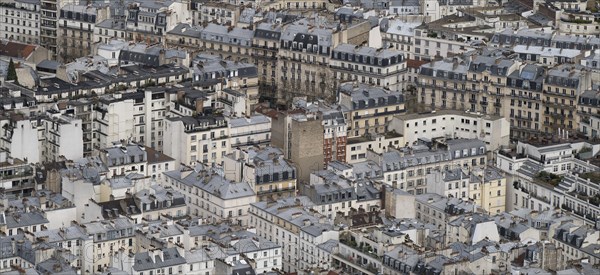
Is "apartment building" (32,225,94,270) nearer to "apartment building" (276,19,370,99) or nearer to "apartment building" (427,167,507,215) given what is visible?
"apartment building" (427,167,507,215)

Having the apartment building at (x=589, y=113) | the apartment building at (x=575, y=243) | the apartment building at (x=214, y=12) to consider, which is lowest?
the apartment building at (x=575, y=243)

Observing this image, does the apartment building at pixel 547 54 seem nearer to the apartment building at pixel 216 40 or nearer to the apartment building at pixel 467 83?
the apartment building at pixel 467 83

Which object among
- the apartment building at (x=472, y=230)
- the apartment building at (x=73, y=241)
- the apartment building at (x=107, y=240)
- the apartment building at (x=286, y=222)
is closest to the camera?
the apartment building at (x=73, y=241)

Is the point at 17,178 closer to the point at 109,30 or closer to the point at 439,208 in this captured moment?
the point at 439,208

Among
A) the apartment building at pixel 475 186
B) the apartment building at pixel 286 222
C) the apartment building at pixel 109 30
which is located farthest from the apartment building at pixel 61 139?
the apartment building at pixel 109 30

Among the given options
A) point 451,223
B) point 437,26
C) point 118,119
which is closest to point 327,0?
point 437,26

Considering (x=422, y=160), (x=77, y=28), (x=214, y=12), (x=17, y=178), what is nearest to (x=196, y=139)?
(x=17, y=178)

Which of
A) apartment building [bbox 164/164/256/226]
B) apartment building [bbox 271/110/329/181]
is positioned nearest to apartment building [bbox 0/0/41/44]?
apartment building [bbox 271/110/329/181]
